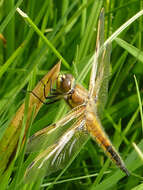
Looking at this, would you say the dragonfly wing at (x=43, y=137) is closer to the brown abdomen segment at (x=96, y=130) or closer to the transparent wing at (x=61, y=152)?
the transparent wing at (x=61, y=152)

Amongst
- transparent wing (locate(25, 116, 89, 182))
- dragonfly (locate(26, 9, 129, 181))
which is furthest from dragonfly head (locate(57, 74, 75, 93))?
transparent wing (locate(25, 116, 89, 182))

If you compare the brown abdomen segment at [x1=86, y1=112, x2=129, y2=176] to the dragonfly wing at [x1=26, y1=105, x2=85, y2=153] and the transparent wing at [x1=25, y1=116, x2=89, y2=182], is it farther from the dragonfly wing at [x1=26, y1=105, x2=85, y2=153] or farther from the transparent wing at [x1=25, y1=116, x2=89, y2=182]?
the dragonfly wing at [x1=26, y1=105, x2=85, y2=153]

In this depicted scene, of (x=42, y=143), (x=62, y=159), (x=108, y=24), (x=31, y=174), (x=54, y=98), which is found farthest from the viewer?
(x=108, y=24)

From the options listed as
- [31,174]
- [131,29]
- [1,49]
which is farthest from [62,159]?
[131,29]

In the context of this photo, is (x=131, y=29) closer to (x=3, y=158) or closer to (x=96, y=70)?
(x=96, y=70)

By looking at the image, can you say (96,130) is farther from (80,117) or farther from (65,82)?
(65,82)

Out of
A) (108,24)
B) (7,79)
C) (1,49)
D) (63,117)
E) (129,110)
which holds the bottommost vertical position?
(129,110)

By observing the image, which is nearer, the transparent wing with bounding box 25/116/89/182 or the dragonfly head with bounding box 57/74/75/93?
the transparent wing with bounding box 25/116/89/182

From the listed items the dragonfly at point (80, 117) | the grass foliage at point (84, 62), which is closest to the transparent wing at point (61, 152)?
the dragonfly at point (80, 117)
